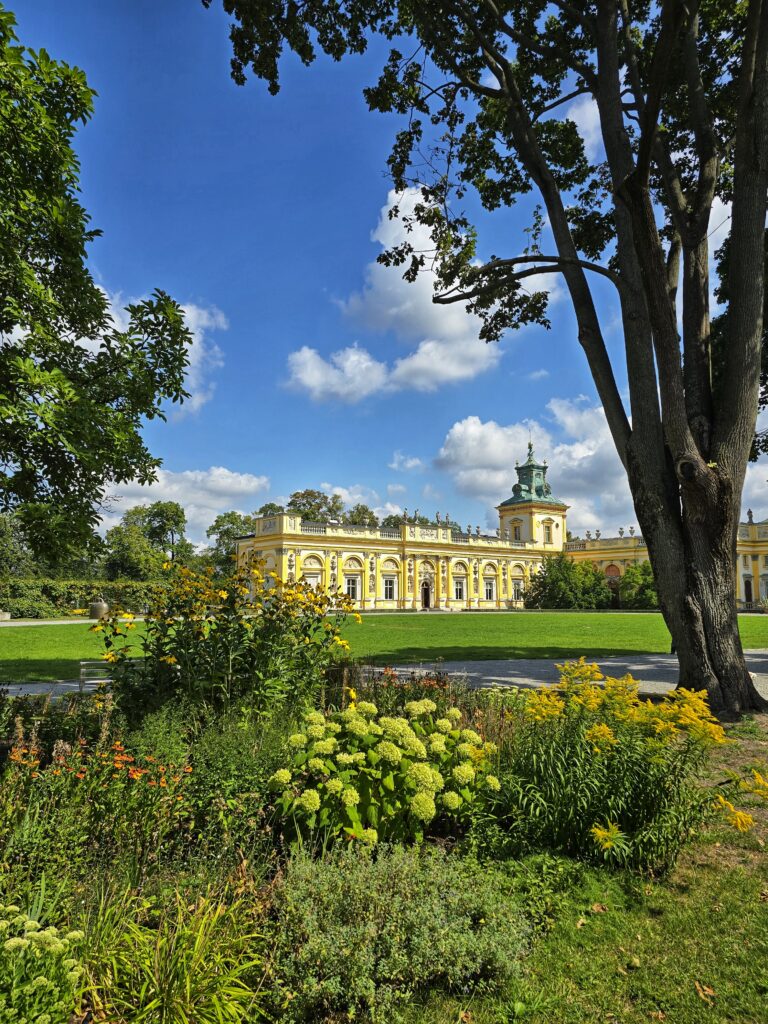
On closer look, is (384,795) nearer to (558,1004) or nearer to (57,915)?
(558,1004)

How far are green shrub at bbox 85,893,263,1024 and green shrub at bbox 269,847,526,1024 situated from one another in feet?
0.47

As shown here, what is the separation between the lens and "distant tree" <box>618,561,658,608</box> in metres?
48.8

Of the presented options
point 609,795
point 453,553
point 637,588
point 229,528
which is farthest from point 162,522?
point 609,795

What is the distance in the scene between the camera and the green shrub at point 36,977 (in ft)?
5.28

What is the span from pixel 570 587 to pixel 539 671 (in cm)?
4050

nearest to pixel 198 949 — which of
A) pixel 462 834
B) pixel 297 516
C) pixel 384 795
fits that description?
pixel 384 795

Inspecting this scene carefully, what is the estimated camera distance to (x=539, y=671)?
11281 millimetres

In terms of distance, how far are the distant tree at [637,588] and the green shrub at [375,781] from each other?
49526 millimetres

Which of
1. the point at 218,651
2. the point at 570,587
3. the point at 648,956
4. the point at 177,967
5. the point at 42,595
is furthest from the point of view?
the point at 570,587

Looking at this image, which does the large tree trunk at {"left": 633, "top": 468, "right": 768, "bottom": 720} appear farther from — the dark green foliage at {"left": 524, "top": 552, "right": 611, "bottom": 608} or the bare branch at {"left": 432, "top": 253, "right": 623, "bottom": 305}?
the dark green foliage at {"left": 524, "top": 552, "right": 611, "bottom": 608}

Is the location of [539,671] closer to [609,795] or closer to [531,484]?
[609,795]

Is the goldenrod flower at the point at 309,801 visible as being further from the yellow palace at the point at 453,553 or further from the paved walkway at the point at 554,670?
the yellow palace at the point at 453,553

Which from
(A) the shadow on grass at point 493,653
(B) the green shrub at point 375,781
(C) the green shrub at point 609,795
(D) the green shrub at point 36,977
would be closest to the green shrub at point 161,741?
(B) the green shrub at point 375,781

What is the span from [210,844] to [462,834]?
150cm
